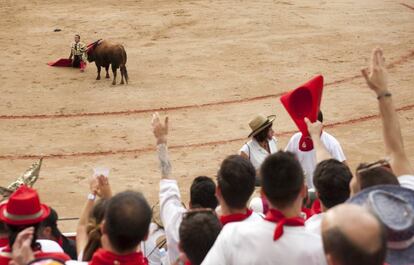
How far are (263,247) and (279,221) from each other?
6.2 inches

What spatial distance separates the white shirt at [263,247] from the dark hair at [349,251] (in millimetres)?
649

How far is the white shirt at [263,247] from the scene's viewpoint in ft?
12.3

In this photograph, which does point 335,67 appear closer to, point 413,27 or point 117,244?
point 413,27

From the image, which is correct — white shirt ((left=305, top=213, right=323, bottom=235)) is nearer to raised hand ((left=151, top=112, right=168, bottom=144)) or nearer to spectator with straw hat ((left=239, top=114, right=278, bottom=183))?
raised hand ((left=151, top=112, right=168, bottom=144))

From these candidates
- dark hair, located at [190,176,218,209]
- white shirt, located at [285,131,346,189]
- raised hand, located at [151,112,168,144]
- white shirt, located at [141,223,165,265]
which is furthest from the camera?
white shirt, located at [285,131,346,189]

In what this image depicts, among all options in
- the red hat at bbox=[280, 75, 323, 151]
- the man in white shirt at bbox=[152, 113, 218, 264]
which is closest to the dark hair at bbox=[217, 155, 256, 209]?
the man in white shirt at bbox=[152, 113, 218, 264]

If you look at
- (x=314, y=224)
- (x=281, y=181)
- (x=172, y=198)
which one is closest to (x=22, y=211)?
(x=172, y=198)

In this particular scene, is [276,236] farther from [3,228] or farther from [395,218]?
[3,228]

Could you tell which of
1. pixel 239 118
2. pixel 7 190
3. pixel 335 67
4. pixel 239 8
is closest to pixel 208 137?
pixel 239 118

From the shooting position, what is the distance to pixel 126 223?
375 centimetres

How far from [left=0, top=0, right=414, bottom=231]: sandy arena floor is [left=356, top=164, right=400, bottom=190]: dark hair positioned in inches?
239

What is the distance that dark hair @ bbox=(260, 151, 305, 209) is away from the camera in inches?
152

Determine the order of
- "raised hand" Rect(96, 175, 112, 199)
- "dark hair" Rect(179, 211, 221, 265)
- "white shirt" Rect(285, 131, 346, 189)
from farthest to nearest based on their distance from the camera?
"white shirt" Rect(285, 131, 346, 189)
"raised hand" Rect(96, 175, 112, 199)
"dark hair" Rect(179, 211, 221, 265)

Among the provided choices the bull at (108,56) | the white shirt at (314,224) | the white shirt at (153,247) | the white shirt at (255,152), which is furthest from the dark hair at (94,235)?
the bull at (108,56)
